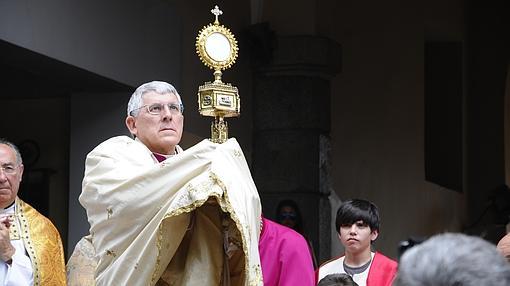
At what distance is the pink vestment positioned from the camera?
164 inches

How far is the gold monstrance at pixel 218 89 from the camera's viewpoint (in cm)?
390

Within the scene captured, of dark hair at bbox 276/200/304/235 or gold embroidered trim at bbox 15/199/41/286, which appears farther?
dark hair at bbox 276/200/304/235

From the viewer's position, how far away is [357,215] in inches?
196

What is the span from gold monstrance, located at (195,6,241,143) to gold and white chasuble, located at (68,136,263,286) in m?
0.34

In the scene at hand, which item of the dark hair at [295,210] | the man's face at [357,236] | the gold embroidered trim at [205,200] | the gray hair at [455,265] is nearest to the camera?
the gray hair at [455,265]

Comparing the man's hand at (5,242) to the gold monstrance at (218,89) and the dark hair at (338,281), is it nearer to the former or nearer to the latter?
the gold monstrance at (218,89)

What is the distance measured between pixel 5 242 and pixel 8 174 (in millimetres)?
313

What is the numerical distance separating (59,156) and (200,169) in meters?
3.75

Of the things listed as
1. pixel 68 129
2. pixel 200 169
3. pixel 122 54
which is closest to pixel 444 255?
pixel 200 169

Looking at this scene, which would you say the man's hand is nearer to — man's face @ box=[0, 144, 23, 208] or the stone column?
man's face @ box=[0, 144, 23, 208]

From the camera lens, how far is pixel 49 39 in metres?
5.52

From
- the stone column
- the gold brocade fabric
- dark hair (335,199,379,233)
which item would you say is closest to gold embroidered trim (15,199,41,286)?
the gold brocade fabric

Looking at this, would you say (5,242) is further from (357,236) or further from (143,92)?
(357,236)

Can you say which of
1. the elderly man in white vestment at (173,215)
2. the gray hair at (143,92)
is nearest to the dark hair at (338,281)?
the elderly man in white vestment at (173,215)
